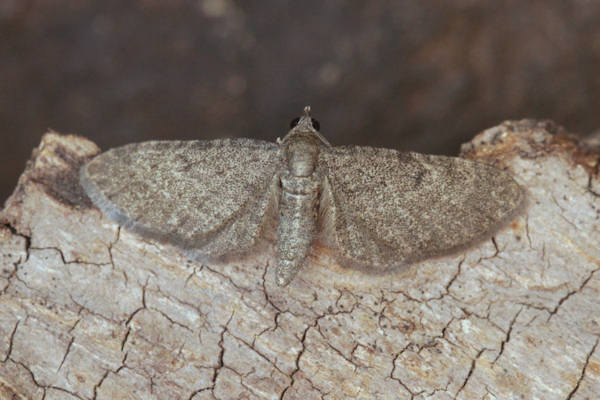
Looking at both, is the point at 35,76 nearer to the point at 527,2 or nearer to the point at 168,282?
the point at 168,282

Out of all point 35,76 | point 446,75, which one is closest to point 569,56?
point 446,75

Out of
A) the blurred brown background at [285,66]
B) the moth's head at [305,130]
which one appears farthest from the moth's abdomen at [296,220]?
the blurred brown background at [285,66]

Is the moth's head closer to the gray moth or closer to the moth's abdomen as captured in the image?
the gray moth

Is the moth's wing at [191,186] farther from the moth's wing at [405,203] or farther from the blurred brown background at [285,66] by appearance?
the blurred brown background at [285,66]

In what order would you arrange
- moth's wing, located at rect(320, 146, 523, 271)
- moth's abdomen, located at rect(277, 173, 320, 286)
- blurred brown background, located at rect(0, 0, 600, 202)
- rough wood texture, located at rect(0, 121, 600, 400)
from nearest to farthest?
1. rough wood texture, located at rect(0, 121, 600, 400)
2. moth's abdomen, located at rect(277, 173, 320, 286)
3. moth's wing, located at rect(320, 146, 523, 271)
4. blurred brown background, located at rect(0, 0, 600, 202)

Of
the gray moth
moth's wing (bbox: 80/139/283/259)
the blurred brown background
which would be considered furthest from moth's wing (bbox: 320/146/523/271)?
the blurred brown background
